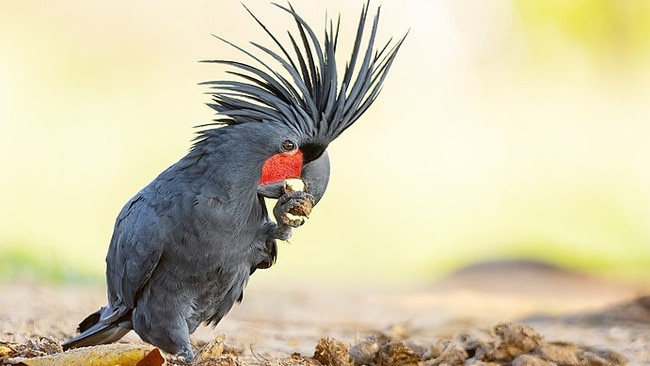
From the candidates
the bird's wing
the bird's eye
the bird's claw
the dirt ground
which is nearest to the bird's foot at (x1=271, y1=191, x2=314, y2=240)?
the bird's claw

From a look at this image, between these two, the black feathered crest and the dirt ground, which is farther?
the dirt ground

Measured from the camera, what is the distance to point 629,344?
240 inches

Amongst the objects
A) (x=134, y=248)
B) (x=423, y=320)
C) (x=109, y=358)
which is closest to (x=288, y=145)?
(x=134, y=248)

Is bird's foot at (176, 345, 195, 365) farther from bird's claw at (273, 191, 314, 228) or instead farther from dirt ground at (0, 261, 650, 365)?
bird's claw at (273, 191, 314, 228)

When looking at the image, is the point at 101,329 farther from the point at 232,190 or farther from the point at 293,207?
the point at 293,207

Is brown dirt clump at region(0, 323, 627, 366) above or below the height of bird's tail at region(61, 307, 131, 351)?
above

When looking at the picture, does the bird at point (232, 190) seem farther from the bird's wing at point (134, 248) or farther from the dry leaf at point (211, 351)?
the dry leaf at point (211, 351)

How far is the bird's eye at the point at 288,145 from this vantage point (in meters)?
4.05

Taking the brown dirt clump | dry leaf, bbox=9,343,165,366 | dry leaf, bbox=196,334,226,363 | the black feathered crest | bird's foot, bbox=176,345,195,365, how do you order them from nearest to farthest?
1. dry leaf, bbox=9,343,165,366
2. dry leaf, bbox=196,334,226,363
3. bird's foot, bbox=176,345,195,365
4. the black feathered crest
5. the brown dirt clump

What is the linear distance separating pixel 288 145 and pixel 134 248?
0.94m

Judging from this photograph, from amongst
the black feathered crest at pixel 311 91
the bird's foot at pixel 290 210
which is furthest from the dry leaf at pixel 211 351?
the black feathered crest at pixel 311 91

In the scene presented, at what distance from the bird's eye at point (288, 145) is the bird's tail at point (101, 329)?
1.30m

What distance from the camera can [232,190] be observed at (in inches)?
158

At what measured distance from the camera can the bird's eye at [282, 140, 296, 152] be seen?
405cm
